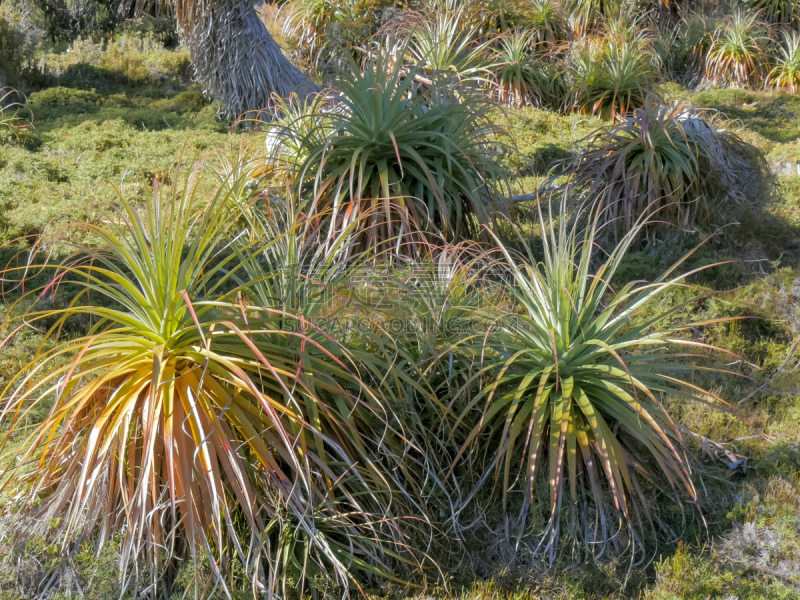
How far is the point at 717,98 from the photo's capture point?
9750mm

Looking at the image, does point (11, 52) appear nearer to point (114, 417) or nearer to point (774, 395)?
point (114, 417)

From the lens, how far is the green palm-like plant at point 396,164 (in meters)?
4.63

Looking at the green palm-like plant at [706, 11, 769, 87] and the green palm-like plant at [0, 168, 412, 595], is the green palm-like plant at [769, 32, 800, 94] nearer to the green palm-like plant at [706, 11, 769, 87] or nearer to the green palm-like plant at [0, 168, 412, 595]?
the green palm-like plant at [706, 11, 769, 87]

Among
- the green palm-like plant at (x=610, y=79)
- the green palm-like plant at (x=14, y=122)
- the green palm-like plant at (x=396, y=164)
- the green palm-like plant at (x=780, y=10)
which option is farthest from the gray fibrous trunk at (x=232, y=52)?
the green palm-like plant at (x=780, y=10)

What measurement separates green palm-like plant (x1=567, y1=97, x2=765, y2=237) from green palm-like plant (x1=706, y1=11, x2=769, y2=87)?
5.87m

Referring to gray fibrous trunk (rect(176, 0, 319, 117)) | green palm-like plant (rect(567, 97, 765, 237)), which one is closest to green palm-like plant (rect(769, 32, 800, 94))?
green palm-like plant (rect(567, 97, 765, 237))

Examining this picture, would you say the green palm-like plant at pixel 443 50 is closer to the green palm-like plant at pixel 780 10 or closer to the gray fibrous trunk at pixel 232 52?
the gray fibrous trunk at pixel 232 52

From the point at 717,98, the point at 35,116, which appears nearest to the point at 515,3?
the point at 717,98

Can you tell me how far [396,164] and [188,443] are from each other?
2.71 meters

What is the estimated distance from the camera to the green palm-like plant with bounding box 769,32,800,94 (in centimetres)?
1045

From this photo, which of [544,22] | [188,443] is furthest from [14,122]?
[544,22]

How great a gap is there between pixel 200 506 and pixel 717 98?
965 centimetres

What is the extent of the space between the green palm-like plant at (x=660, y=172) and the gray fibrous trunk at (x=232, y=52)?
169 inches

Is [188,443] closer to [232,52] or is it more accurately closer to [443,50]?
[443,50]
